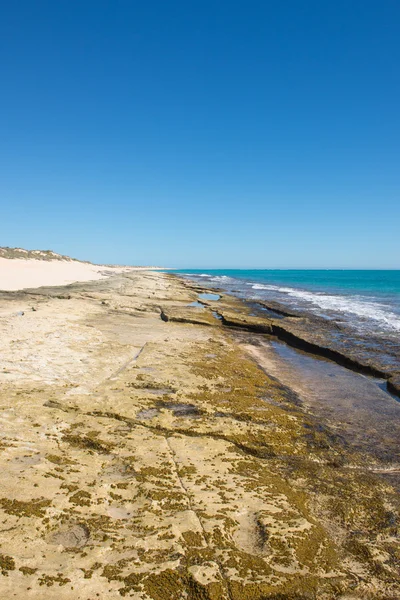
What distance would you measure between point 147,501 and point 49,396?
3845 mm

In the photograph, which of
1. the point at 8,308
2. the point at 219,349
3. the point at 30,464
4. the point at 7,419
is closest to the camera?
the point at 30,464

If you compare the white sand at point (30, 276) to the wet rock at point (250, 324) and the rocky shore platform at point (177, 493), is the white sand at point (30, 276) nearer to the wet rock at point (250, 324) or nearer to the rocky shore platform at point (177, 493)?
the wet rock at point (250, 324)

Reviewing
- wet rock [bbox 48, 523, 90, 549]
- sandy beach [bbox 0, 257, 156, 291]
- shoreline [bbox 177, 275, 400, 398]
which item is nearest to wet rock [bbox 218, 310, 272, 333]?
shoreline [bbox 177, 275, 400, 398]

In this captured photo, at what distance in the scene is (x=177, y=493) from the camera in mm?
4820

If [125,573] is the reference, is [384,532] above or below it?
below

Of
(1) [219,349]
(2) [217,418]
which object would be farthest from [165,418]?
(1) [219,349]

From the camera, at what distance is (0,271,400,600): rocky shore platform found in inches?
136

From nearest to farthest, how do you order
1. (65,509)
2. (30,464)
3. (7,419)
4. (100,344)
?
1. (65,509)
2. (30,464)
3. (7,419)
4. (100,344)

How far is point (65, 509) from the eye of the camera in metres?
4.23

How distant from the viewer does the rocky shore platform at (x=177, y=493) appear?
3.47 metres

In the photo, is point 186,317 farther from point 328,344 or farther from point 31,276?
point 31,276

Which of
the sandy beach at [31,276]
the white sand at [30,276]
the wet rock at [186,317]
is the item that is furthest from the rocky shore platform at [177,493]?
the white sand at [30,276]

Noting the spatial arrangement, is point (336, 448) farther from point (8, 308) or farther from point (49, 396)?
point (8, 308)

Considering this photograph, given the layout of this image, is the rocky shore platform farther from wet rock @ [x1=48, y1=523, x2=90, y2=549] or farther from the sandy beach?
the sandy beach
